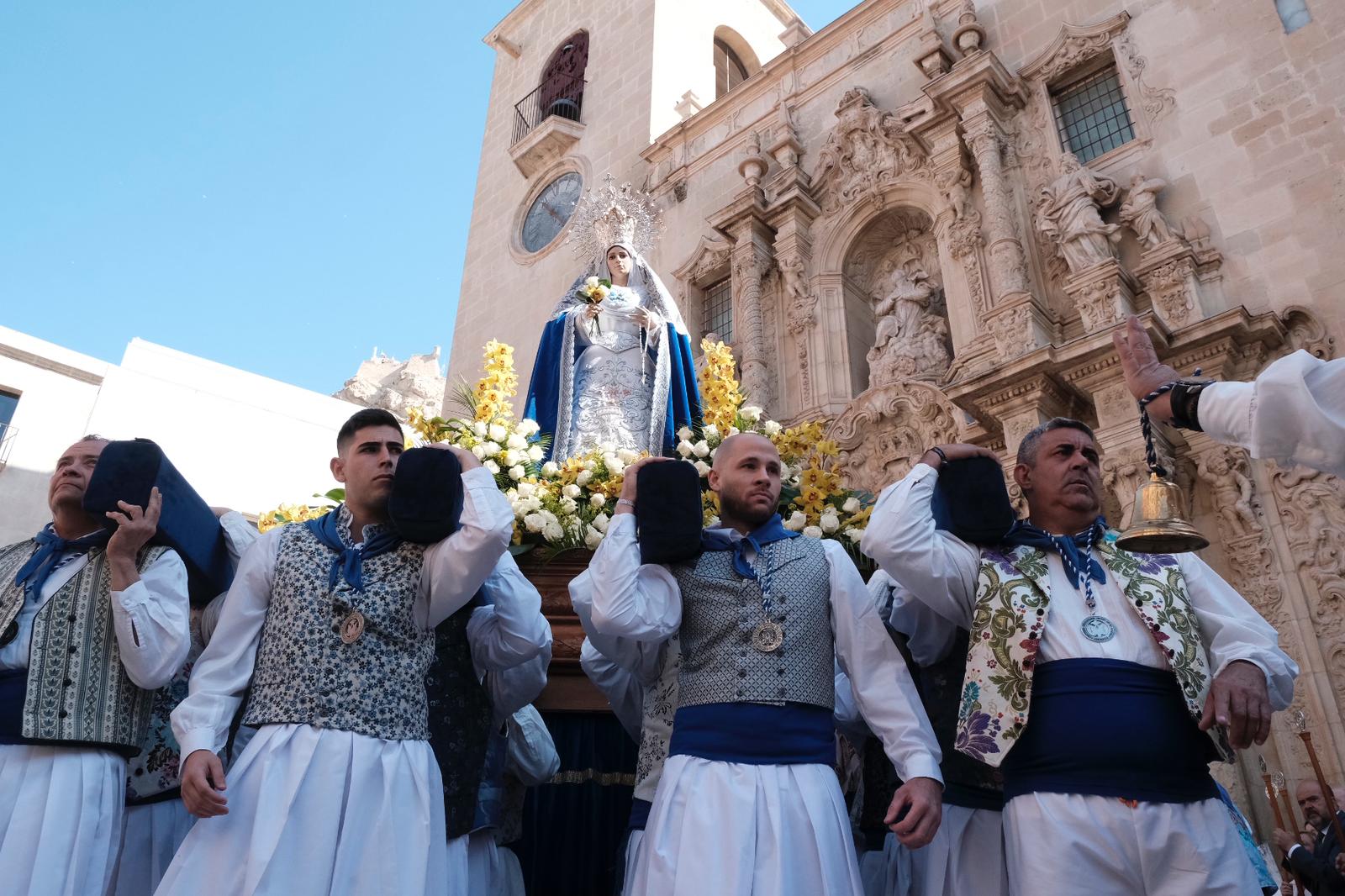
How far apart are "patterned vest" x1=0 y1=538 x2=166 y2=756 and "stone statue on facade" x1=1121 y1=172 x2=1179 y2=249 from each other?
825cm

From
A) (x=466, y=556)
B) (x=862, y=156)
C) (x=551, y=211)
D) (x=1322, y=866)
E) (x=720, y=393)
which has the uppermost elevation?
(x=551, y=211)

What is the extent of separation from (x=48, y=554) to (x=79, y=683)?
1.58 feet

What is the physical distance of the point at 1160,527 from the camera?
87.0 inches

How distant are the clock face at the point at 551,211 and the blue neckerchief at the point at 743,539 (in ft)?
41.9

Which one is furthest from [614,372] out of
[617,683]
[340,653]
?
[340,653]

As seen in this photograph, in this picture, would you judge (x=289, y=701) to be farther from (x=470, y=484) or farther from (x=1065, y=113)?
(x=1065, y=113)

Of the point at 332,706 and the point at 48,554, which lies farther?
the point at 48,554

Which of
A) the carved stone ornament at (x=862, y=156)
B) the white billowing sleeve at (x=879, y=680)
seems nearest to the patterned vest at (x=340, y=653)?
the white billowing sleeve at (x=879, y=680)

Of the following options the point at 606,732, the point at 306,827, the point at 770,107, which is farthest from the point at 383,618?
the point at 770,107

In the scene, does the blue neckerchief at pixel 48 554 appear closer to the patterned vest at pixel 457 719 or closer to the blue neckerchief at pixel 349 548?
the blue neckerchief at pixel 349 548

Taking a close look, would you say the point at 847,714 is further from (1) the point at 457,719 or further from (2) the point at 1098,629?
(1) the point at 457,719

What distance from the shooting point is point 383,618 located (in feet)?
7.85

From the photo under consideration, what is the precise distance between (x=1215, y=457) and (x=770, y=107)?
807cm

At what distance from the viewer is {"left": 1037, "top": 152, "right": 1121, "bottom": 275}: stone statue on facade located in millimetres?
8305
